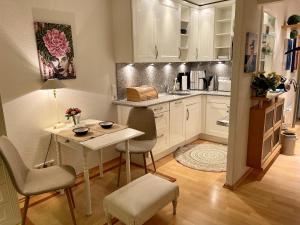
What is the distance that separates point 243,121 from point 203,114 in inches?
61.5

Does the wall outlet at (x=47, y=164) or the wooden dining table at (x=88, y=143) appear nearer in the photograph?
the wooden dining table at (x=88, y=143)

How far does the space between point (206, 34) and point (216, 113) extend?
5.04ft

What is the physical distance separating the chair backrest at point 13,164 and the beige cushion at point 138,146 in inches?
43.1

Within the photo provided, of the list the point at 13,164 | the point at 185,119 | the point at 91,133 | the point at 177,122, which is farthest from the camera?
the point at 185,119

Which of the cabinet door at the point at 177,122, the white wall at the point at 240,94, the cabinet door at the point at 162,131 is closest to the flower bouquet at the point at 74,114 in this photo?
the cabinet door at the point at 162,131

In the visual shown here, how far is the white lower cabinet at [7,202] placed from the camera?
206 cm

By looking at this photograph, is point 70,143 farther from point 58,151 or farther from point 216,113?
point 216,113

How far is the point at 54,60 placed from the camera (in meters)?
2.67

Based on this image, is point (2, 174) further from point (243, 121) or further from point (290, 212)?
point (290, 212)

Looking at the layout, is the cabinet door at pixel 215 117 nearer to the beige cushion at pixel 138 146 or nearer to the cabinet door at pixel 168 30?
the cabinet door at pixel 168 30

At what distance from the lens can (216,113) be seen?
4094 millimetres

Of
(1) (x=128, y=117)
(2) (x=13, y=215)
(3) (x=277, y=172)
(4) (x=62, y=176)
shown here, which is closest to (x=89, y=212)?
(4) (x=62, y=176)

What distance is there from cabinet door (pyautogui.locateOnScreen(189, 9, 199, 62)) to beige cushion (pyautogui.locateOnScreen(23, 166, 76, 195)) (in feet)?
10.1

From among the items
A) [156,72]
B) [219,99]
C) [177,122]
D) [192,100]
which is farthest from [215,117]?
[156,72]
